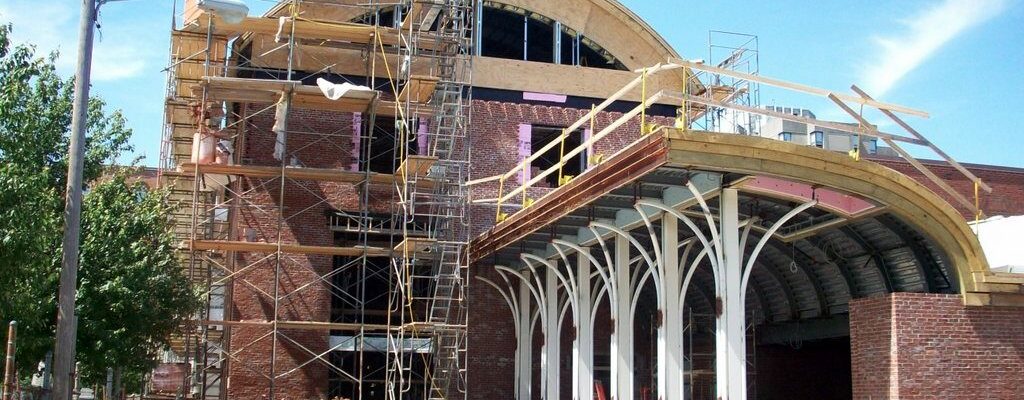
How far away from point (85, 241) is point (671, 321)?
1043cm

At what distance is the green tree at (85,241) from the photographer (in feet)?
46.2

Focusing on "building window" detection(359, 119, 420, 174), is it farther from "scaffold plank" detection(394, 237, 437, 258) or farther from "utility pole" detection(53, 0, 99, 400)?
"utility pole" detection(53, 0, 99, 400)

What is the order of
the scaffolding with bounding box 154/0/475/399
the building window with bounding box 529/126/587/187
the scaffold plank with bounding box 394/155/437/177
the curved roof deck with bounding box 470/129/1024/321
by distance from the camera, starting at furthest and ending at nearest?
the building window with bounding box 529/126/587/187 < the scaffolding with bounding box 154/0/475/399 < the scaffold plank with bounding box 394/155/437/177 < the curved roof deck with bounding box 470/129/1024/321

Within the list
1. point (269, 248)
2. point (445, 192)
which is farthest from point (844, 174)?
point (269, 248)

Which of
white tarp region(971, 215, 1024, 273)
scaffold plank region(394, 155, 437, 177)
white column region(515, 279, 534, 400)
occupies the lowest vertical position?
white column region(515, 279, 534, 400)

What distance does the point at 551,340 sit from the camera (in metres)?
22.0

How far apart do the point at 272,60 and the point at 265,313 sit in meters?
6.27

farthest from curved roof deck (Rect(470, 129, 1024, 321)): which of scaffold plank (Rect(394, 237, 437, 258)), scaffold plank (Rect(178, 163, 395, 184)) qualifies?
scaffold plank (Rect(178, 163, 395, 184))

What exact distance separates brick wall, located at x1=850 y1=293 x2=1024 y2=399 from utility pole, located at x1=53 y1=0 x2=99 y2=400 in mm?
10331

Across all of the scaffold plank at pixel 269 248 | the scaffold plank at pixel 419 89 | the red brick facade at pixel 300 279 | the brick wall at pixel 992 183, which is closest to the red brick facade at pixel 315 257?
the red brick facade at pixel 300 279

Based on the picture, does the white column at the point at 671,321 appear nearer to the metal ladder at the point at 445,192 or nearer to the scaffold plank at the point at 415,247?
the metal ladder at the point at 445,192

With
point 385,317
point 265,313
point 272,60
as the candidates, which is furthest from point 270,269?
point 272,60

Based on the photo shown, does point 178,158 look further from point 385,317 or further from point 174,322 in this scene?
point 174,322

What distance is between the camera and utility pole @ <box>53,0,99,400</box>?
1215 centimetres
